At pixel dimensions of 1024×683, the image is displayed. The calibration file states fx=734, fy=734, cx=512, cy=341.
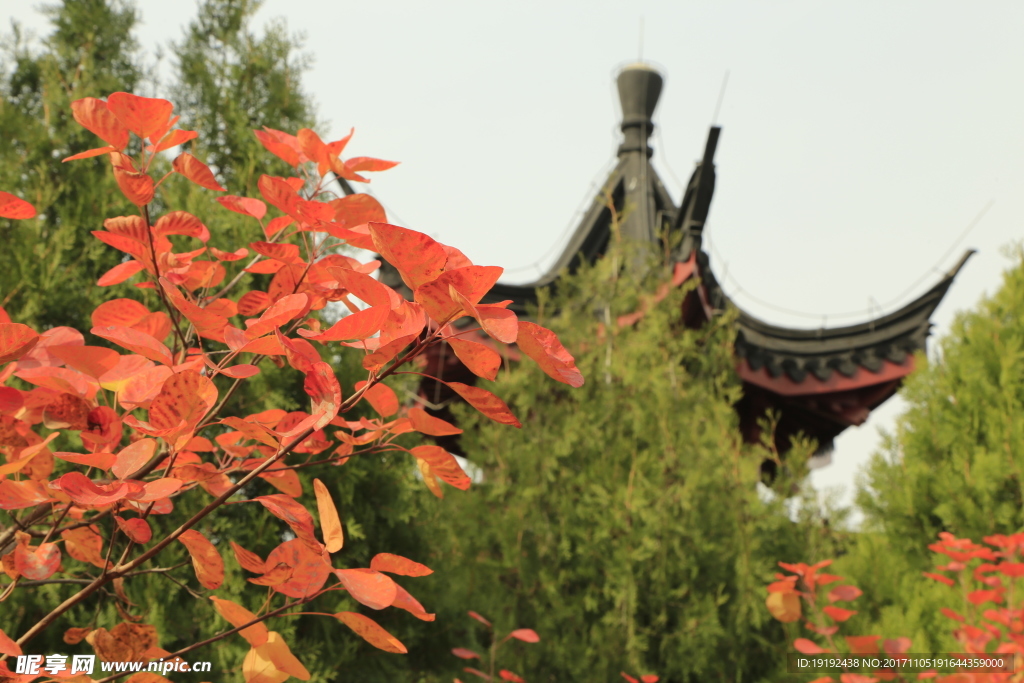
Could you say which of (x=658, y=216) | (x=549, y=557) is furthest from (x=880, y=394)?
(x=549, y=557)

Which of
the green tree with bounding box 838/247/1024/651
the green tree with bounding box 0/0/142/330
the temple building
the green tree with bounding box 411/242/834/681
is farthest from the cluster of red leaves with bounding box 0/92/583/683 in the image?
the temple building

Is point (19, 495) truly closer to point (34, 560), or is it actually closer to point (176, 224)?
point (34, 560)

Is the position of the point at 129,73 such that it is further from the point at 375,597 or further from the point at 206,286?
the point at 375,597

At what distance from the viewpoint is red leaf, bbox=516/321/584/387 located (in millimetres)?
753

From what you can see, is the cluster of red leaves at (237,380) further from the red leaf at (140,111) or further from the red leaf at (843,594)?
the red leaf at (843,594)

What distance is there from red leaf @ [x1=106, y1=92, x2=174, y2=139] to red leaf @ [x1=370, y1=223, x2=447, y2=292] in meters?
0.46

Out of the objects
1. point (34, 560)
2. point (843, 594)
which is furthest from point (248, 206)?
point (843, 594)

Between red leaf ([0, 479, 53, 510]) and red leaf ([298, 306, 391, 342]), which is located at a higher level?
red leaf ([298, 306, 391, 342])

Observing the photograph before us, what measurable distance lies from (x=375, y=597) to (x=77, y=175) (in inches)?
106

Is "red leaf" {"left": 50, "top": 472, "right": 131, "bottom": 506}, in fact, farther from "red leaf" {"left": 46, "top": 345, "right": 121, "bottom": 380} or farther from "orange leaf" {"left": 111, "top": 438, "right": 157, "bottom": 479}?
"red leaf" {"left": 46, "top": 345, "right": 121, "bottom": 380}

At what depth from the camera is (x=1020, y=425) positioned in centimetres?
381

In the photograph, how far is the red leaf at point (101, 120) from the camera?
3.29 ft

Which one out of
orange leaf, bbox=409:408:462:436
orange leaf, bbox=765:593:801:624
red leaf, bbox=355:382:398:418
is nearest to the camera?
orange leaf, bbox=409:408:462:436

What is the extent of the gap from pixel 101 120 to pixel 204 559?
2.07ft
